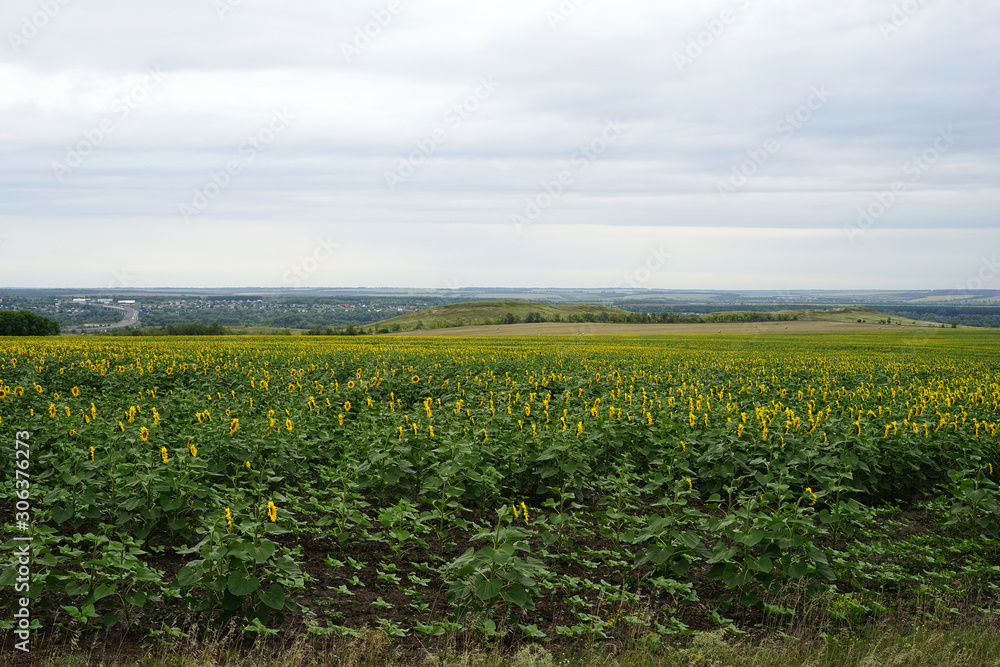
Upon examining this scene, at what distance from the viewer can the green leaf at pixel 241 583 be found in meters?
5.01

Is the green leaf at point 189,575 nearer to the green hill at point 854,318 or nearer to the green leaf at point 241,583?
the green leaf at point 241,583

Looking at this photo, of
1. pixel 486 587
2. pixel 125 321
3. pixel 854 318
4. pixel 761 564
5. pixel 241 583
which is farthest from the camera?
pixel 854 318

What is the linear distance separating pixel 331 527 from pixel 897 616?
594 cm

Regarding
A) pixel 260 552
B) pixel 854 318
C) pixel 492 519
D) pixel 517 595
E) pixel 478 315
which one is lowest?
pixel 492 519

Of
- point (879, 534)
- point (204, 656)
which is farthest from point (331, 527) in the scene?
point (879, 534)

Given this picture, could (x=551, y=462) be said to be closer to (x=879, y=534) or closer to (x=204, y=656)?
(x=879, y=534)

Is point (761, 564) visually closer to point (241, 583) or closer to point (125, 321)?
point (241, 583)

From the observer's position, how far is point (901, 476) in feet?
33.2

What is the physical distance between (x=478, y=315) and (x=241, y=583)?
118 m

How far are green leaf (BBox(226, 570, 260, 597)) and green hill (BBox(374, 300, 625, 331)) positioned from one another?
278 ft

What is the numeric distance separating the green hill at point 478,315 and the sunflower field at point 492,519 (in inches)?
3168

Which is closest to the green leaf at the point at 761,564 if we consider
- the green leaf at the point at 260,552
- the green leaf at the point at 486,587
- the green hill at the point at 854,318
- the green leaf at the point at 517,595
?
the green leaf at the point at 517,595

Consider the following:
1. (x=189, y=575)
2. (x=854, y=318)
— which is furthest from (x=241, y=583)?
(x=854, y=318)

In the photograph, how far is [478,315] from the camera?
404 feet
